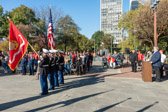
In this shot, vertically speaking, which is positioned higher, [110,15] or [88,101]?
[110,15]

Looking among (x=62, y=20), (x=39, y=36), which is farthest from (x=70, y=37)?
(x=39, y=36)

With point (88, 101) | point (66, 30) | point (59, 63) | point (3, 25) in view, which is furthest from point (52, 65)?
point (3, 25)

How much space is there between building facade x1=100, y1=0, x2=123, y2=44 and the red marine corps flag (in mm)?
133585

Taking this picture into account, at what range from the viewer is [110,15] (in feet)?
460

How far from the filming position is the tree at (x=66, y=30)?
2984 cm

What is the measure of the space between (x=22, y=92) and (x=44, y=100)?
1.60 metres

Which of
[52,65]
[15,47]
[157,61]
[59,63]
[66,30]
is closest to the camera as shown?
[15,47]

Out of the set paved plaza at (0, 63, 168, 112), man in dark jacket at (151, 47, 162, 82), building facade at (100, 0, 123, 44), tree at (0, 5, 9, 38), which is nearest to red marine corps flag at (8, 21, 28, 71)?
paved plaza at (0, 63, 168, 112)

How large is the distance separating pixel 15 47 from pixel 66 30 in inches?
972

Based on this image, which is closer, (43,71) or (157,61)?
(43,71)

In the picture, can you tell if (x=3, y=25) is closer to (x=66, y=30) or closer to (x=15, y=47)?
(x=66, y=30)

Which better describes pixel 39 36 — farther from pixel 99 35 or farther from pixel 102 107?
pixel 99 35

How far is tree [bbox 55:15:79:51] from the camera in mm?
29844

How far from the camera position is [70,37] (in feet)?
101
